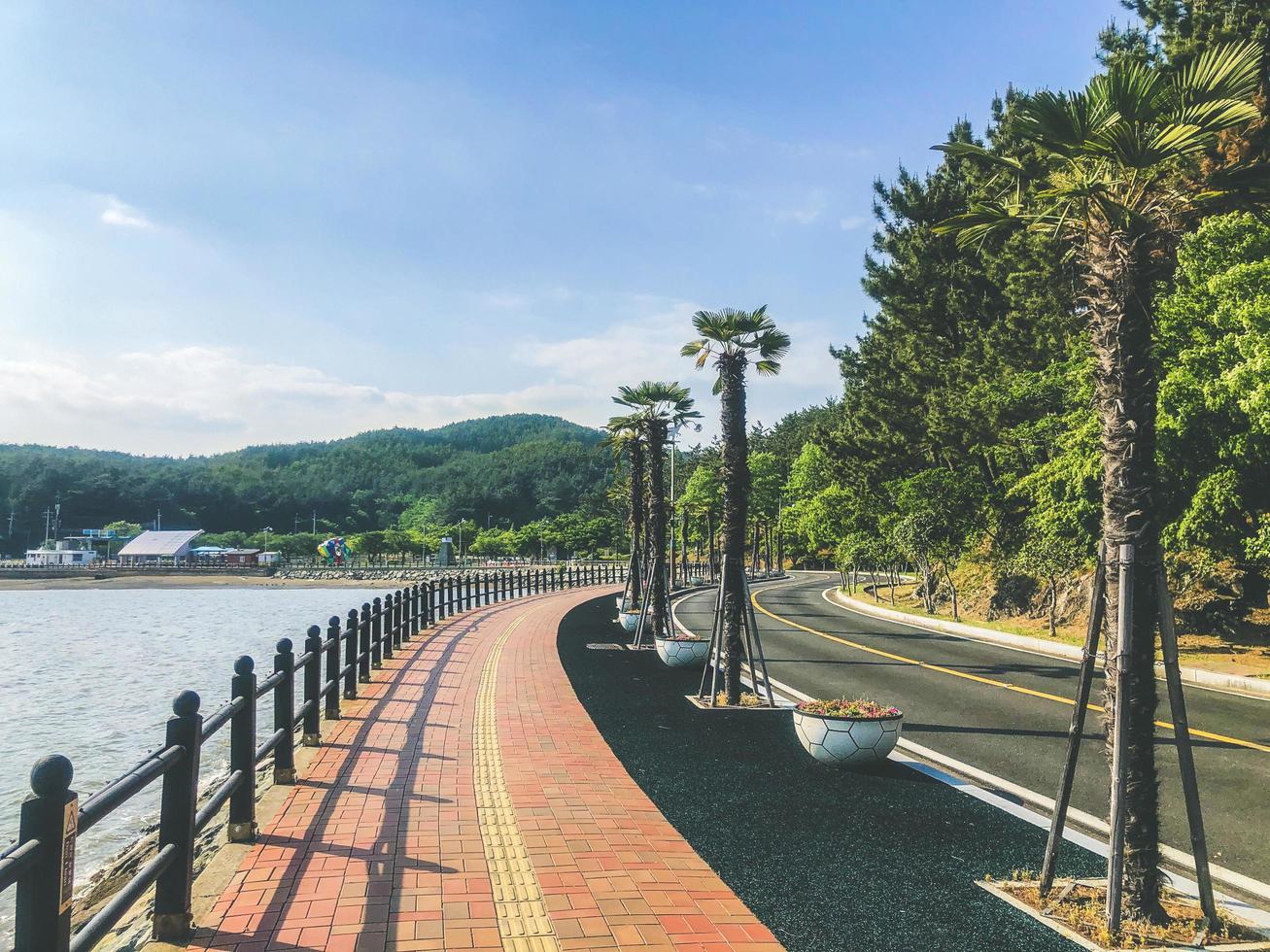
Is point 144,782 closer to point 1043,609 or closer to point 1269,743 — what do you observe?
point 1269,743

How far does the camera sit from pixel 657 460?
21.0m

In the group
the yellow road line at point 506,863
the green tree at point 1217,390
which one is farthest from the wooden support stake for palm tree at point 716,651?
the green tree at point 1217,390

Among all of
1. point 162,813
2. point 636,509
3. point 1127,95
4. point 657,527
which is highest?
point 1127,95

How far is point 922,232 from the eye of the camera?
116 ft

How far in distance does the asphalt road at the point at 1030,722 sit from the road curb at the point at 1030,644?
1.80 feet

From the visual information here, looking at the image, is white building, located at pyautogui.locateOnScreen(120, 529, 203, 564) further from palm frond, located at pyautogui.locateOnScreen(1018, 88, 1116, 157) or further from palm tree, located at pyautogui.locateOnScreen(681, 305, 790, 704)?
palm frond, located at pyautogui.locateOnScreen(1018, 88, 1116, 157)

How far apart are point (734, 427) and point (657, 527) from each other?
756 cm

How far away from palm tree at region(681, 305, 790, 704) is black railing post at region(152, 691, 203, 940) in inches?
318

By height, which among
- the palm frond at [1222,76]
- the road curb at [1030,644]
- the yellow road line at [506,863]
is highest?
the palm frond at [1222,76]

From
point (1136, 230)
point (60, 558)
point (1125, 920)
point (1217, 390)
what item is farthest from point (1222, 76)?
point (60, 558)

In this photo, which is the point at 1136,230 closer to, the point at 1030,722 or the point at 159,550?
the point at 1030,722

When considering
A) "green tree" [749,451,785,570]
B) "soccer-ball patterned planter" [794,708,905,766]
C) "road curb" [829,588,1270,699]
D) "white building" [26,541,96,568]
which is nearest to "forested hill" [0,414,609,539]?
"white building" [26,541,96,568]

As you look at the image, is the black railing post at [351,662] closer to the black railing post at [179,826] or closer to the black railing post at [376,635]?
the black railing post at [376,635]

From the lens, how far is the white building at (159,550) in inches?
4877
